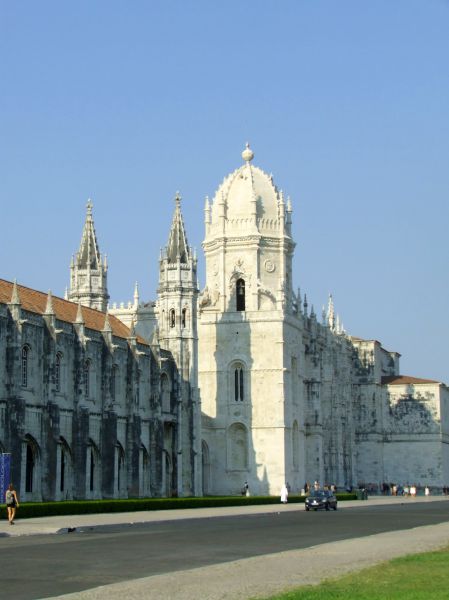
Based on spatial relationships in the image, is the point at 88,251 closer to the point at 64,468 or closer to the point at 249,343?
the point at 249,343

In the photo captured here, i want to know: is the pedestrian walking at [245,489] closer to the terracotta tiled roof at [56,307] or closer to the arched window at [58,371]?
the terracotta tiled roof at [56,307]

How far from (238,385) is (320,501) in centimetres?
2931

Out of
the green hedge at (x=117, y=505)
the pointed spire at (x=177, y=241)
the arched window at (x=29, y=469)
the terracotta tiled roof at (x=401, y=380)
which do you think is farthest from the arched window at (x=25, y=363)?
the terracotta tiled roof at (x=401, y=380)

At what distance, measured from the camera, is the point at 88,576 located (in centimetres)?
2234

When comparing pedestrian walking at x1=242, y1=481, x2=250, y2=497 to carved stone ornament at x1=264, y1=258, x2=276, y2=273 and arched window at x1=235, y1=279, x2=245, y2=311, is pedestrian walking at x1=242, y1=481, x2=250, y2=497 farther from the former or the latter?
carved stone ornament at x1=264, y1=258, x2=276, y2=273

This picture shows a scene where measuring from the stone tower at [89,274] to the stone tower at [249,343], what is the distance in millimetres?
8469

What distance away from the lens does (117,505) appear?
55.8 m

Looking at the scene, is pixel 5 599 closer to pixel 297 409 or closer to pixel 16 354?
pixel 16 354

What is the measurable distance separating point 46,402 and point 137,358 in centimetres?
1296

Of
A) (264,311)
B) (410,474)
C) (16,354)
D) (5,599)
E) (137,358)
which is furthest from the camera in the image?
(410,474)

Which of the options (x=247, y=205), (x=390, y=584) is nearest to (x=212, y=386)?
(x=247, y=205)

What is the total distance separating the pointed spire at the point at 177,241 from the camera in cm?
8500

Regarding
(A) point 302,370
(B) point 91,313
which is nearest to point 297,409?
(A) point 302,370

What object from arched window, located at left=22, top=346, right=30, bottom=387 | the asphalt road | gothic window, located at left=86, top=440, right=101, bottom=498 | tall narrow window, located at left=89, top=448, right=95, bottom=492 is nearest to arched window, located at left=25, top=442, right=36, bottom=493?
arched window, located at left=22, top=346, right=30, bottom=387
